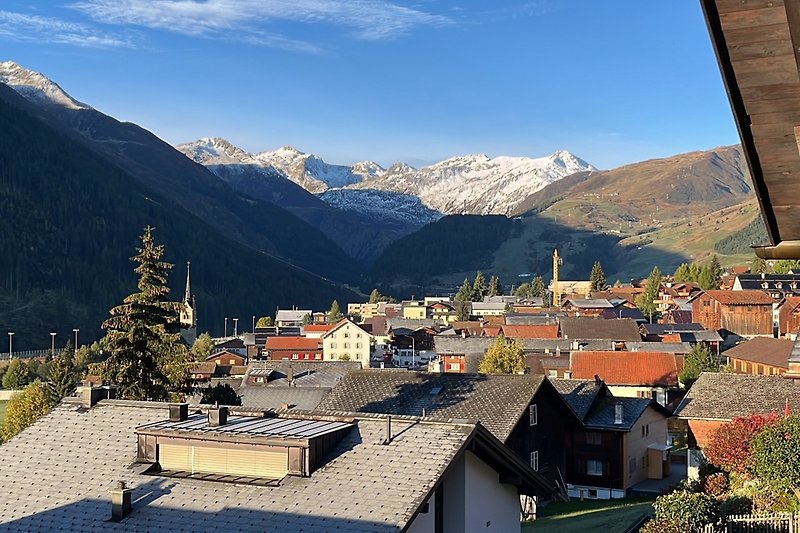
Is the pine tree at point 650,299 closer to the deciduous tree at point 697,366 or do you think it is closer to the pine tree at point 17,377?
the deciduous tree at point 697,366

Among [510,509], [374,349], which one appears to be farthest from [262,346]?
[510,509]

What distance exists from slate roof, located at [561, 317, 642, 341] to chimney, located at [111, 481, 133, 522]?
81666 millimetres

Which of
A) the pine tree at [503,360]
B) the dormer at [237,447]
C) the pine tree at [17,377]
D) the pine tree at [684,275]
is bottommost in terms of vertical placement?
the pine tree at [17,377]

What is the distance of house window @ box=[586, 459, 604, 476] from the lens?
4300 centimetres

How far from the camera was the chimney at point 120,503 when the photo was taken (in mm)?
14148

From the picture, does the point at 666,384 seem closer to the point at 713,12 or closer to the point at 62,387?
the point at 62,387

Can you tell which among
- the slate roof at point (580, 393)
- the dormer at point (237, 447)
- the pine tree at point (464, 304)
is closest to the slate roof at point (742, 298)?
the pine tree at point (464, 304)

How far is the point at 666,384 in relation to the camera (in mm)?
63750

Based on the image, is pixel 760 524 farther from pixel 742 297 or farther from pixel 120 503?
pixel 742 297

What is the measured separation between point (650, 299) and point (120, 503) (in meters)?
131

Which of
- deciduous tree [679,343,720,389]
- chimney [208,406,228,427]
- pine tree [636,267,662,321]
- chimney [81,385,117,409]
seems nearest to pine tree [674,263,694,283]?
pine tree [636,267,662,321]

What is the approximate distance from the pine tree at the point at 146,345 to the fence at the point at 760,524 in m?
21.0

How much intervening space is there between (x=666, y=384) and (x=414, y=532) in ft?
175

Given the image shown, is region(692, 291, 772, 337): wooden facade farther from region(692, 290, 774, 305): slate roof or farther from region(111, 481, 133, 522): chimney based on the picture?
region(111, 481, 133, 522): chimney
